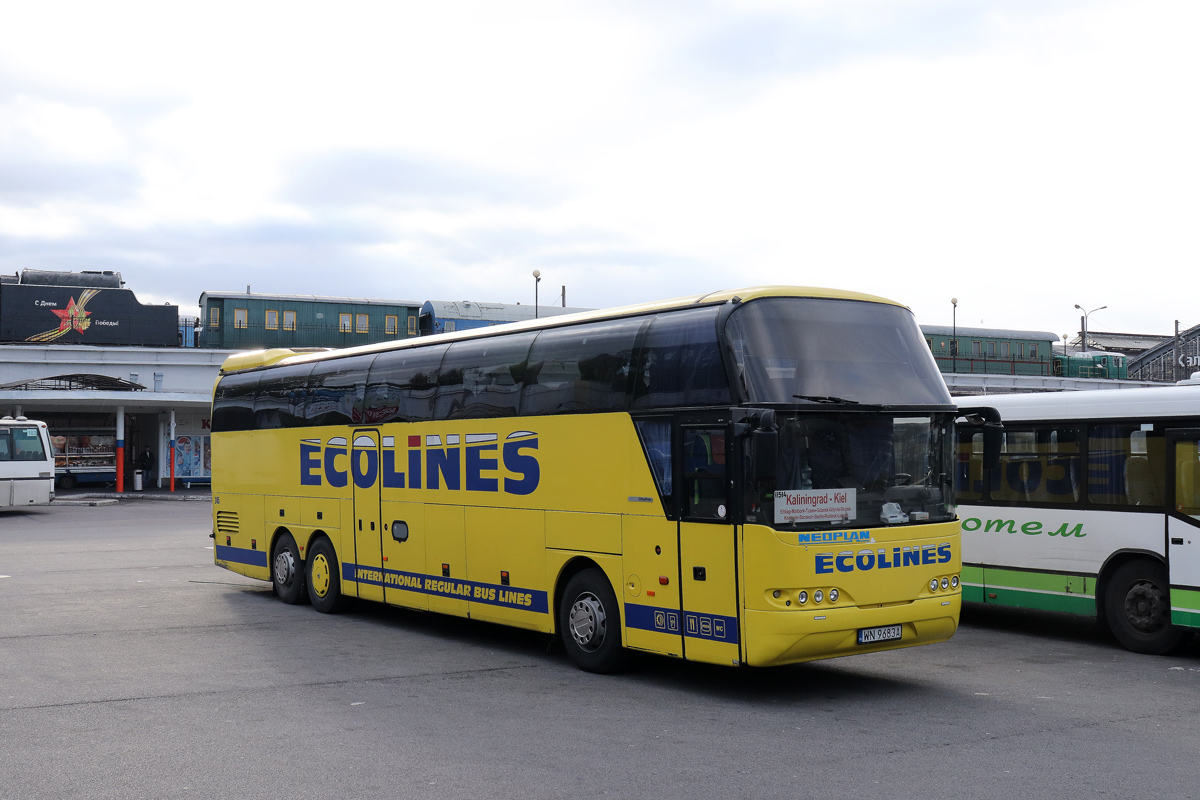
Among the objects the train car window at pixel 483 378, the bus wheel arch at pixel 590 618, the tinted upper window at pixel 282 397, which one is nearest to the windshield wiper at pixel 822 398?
the bus wheel arch at pixel 590 618

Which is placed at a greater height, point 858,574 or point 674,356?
point 674,356

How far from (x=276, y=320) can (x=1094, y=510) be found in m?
41.3

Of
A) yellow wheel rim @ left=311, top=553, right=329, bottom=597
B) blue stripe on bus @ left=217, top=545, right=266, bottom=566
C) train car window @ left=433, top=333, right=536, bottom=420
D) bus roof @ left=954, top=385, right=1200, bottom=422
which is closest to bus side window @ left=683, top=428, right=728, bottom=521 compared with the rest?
train car window @ left=433, top=333, right=536, bottom=420

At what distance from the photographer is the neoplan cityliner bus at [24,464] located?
105 feet

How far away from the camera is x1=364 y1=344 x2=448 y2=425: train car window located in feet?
40.7

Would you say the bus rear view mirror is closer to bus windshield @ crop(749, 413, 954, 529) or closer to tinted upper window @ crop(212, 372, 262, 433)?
bus windshield @ crop(749, 413, 954, 529)

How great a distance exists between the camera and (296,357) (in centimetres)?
1551

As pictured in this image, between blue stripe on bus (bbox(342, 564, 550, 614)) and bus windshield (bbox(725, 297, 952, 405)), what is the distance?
3.36m

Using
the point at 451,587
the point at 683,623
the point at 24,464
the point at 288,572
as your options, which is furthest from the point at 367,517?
the point at 24,464

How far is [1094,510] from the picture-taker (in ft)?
38.2

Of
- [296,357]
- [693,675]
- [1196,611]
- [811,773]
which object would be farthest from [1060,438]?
[296,357]

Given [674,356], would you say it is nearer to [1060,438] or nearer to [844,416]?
[844,416]

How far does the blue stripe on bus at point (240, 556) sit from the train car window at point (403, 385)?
12.4ft

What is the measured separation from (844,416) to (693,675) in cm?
285
